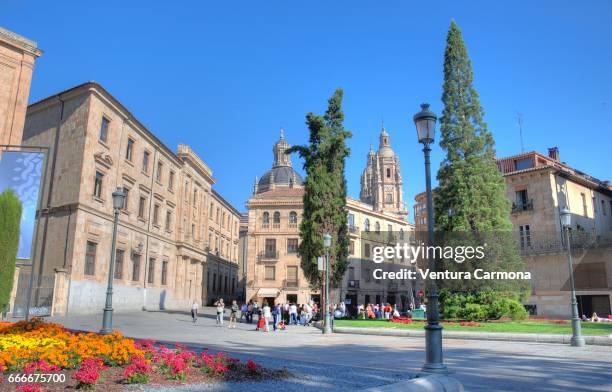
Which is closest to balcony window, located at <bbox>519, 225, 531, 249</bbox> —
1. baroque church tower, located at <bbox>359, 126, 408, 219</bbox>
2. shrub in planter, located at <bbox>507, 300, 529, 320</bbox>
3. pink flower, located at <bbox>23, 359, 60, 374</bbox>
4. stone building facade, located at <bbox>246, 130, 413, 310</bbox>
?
shrub in planter, located at <bbox>507, 300, 529, 320</bbox>

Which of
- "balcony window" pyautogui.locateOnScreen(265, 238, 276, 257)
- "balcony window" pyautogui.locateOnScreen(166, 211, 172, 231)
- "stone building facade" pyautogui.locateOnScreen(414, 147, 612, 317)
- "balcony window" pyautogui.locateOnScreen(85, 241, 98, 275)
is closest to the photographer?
"balcony window" pyautogui.locateOnScreen(85, 241, 98, 275)

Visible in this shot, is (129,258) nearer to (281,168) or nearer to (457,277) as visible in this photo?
(457,277)

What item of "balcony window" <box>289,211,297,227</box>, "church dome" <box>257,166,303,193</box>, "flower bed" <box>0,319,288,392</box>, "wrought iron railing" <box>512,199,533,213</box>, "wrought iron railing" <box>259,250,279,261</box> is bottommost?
"flower bed" <box>0,319,288,392</box>

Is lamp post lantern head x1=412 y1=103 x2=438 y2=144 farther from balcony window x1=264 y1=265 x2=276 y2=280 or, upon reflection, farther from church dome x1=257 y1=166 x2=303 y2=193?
church dome x1=257 y1=166 x2=303 y2=193

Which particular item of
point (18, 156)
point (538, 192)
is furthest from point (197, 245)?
point (538, 192)

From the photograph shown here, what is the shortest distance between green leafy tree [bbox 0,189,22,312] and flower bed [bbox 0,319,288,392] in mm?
9058

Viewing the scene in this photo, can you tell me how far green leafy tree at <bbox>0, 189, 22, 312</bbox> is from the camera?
16703 millimetres

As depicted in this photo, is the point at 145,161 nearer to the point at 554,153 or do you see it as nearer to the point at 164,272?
the point at 164,272

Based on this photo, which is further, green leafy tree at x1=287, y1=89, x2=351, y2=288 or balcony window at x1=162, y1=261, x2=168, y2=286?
balcony window at x1=162, y1=261, x2=168, y2=286

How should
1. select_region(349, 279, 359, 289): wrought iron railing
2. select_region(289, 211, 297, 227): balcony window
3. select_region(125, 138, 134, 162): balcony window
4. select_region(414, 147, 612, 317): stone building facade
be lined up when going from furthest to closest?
select_region(349, 279, 359, 289): wrought iron railing → select_region(289, 211, 297, 227): balcony window → select_region(125, 138, 134, 162): balcony window → select_region(414, 147, 612, 317): stone building facade

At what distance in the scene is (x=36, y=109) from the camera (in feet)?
103

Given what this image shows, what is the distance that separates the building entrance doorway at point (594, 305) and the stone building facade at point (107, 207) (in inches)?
1241

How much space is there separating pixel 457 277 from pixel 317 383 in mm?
20472

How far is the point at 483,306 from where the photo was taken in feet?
80.8
